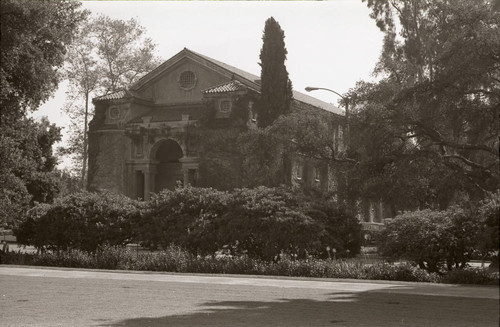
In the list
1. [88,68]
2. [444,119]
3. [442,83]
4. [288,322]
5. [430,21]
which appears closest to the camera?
[288,322]

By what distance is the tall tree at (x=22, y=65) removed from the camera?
28.9 meters

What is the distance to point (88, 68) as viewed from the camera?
66.5 metres

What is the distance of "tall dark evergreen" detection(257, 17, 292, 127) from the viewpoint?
4919 cm

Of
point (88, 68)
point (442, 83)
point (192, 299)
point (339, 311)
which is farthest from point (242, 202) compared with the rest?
point (88, 68)

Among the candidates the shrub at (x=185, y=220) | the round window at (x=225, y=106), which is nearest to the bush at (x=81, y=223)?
the shrub at (x=185, y=220)

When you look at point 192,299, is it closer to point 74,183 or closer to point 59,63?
point 59,63

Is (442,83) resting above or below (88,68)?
below

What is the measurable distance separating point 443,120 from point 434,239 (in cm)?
758

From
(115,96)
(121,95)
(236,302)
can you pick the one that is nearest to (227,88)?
(121,95)

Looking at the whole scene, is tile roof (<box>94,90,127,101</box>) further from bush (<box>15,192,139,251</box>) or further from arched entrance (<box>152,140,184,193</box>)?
bush (<box>15,192,139,251</box>)

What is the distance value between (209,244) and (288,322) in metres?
12.4

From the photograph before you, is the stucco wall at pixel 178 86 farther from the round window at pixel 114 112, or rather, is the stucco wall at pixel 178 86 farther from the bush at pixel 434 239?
the bush at pixel 434 239

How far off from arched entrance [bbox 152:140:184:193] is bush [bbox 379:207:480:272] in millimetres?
41064

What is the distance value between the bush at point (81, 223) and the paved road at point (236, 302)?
668 cm
